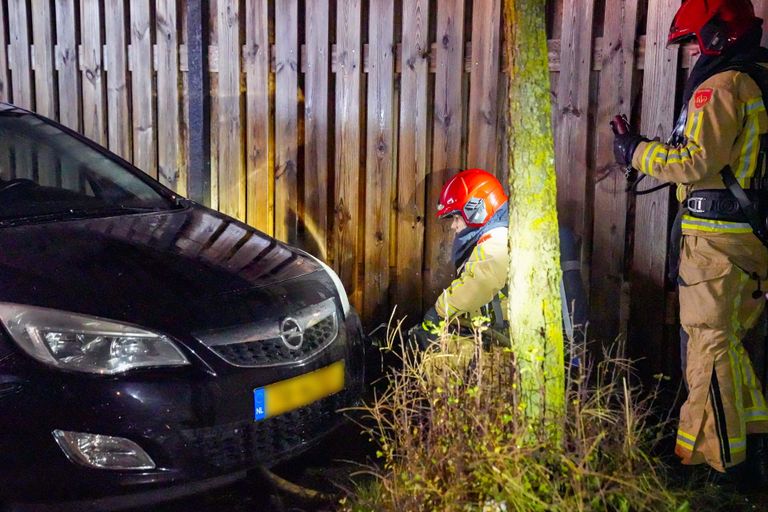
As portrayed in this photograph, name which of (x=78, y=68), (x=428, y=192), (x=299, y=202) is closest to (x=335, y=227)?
(x=299, y=202)

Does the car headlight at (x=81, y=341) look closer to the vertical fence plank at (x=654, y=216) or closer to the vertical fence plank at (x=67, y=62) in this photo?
the vertical fence plank at (x=654, y=216)

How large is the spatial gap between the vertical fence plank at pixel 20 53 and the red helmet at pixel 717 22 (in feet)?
17.7

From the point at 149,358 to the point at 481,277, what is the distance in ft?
5.59

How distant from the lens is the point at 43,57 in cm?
693

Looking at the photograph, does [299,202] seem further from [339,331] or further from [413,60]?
[339,331]

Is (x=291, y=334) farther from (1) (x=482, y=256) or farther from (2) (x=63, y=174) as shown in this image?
(2) (x=63, y=174)

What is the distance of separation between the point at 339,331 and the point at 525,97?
1275 mm

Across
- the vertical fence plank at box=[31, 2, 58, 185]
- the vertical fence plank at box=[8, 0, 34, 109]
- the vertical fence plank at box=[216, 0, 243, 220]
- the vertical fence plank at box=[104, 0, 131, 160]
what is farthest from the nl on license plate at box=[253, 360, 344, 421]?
the vertical fence plank at box=[8, 0, 34, 109]

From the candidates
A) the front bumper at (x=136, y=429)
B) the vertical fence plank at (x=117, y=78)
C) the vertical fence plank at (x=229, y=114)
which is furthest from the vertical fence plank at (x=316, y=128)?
the front bumper at (x=136, y=429)

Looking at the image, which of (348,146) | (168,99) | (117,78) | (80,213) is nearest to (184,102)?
(168,99)

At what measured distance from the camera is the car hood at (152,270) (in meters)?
3.07

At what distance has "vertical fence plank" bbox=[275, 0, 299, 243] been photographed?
5.53m

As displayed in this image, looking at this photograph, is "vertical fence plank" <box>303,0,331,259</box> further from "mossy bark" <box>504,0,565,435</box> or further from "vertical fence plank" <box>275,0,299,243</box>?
"mossy bark" <box>504,0,565,435</box>

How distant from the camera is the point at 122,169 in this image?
14.4 feet
